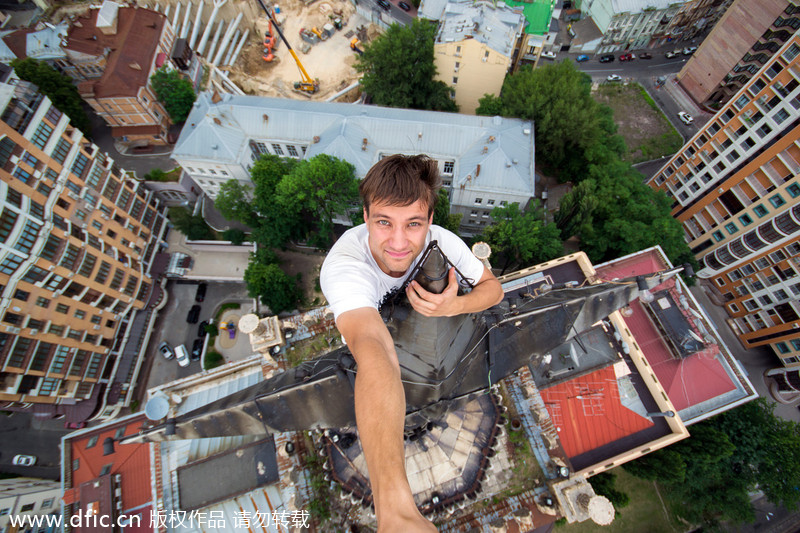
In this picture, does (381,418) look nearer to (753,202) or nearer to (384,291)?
(384,291)

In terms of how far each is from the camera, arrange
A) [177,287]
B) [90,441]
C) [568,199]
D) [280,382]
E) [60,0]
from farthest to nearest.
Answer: [60,0]
[177,287]
[568,199]
[90,441]
[280,382]

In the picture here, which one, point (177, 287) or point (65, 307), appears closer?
point (65, 307)

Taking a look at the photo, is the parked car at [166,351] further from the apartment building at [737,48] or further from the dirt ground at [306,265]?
the apartment building at [737,48]

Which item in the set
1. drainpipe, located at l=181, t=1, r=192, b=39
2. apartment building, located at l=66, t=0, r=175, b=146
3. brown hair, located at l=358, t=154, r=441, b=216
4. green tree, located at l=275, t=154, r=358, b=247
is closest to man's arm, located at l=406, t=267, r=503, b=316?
brown hair, located at l=358, t=154, r=441, b=216

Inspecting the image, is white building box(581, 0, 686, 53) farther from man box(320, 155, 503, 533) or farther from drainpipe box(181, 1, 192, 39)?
man box(320, 155, 503, 533)

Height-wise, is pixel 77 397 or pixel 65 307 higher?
pixel 65 307

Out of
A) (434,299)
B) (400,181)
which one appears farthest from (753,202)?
(400,181)

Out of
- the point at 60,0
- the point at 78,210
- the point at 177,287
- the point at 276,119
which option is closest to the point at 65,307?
the point at 78,210

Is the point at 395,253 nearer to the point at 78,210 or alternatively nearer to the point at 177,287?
the point at 78,210
